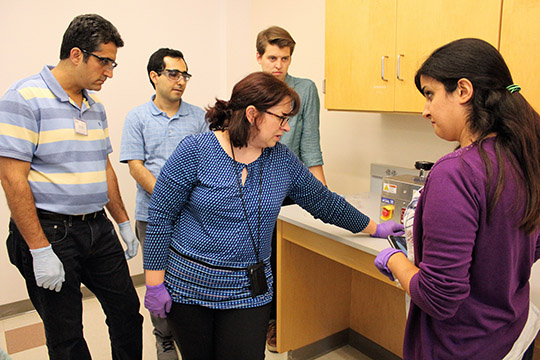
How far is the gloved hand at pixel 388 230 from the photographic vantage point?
163cm

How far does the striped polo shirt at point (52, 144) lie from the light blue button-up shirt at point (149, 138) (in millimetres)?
440

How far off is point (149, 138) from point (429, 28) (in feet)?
4.41

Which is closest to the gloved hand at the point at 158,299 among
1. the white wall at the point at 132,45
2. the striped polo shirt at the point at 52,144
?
the striped polo shirt at the point at 52,144

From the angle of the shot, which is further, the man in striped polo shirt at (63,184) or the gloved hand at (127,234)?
the gloved hand at (127,234)

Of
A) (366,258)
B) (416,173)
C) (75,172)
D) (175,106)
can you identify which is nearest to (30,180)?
(75,172)

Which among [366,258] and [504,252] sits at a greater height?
[504,252]

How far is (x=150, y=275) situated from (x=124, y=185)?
1813 mm

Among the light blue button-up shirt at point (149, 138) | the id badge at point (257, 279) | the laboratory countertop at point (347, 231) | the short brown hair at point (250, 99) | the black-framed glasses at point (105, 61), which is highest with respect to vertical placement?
the black-framed glasses at point (105, 61)

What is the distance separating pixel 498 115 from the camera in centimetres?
92

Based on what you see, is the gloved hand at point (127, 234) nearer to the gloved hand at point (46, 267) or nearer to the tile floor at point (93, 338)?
the gloved hand at point (46, 267)

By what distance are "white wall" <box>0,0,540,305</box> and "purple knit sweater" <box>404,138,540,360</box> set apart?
1224 millimetres

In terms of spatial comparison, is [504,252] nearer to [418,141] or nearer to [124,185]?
[418,141]

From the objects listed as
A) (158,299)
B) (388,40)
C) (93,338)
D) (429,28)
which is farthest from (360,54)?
(93,338)

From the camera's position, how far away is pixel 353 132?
2.62 m
